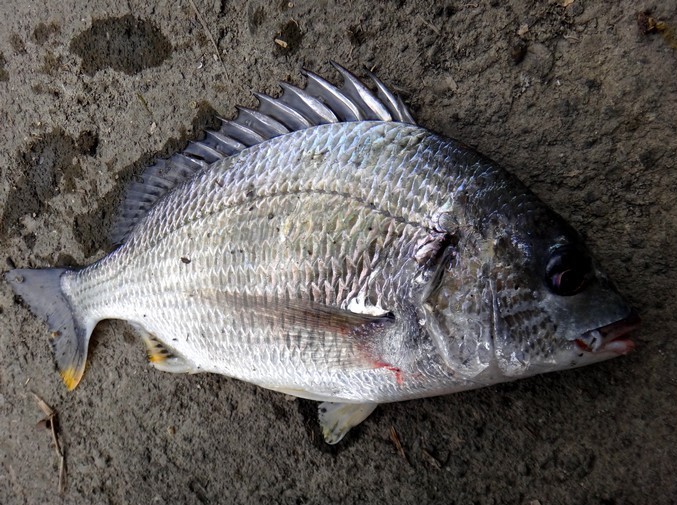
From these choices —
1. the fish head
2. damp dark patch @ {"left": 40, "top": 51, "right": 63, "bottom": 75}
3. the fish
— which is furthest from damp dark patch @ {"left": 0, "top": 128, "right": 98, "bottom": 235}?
the fish head

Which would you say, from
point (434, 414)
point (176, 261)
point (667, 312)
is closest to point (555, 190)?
point (667, 312)

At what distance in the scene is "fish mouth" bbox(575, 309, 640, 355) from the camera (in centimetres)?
146

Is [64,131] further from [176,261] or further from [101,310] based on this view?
[176,261]

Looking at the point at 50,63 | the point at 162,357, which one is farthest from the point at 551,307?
the point at 50,63

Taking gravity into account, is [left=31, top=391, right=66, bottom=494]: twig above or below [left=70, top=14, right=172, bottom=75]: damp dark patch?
below

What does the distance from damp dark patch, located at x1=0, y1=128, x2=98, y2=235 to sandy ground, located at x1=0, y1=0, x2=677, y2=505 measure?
0.04ft

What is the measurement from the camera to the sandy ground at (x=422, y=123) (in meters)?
1.87

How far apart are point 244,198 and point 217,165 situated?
0.26 meters

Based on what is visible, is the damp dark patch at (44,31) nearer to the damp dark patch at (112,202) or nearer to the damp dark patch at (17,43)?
the damp dark patch at (17,43)

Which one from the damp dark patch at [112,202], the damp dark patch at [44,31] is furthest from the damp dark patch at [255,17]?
the damp dark patch at [44,31]

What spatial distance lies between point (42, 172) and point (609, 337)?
2811mm

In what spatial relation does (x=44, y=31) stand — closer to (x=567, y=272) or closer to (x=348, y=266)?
(x=348, y=266)

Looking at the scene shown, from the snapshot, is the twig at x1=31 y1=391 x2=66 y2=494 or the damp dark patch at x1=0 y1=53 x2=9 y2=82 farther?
the damp dark patch at x1=0 y1=53 x2=9 y2=82

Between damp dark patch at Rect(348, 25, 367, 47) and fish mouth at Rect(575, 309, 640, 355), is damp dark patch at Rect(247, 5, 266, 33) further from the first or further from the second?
fish mouth at Rect(575, 309, 640, 355)
